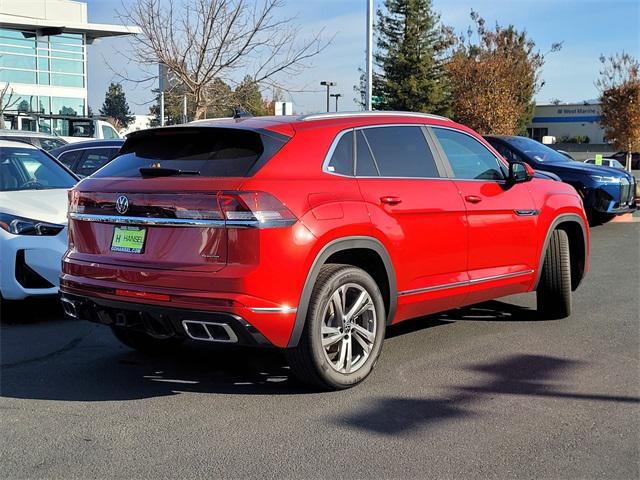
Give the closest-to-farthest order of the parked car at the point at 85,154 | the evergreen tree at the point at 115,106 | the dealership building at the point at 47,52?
1. the parked car at the point at 85,154
2. the dealership building at the point at 47,52
3. the evergreen tree at the point at 115,106

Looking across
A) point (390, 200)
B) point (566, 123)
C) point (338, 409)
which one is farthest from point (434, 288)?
point (566, 123)

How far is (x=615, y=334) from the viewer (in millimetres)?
6195

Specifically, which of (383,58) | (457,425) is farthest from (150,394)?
(383,58)

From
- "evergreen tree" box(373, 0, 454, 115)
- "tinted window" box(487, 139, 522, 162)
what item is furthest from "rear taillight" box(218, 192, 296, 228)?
"evergreen tree" box(373, 0, 454, 115)

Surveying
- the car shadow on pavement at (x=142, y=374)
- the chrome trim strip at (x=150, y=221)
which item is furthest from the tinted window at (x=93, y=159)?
the chrome trim strip at (x=150, y=221)

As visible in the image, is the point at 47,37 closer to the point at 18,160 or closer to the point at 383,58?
the point at 383,58

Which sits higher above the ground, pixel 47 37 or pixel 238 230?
pixel 47 37

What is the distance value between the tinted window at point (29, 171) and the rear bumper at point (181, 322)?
3.40 metres

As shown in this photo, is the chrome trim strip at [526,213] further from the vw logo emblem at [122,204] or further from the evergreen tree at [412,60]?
the evergreen tree at [412,60]

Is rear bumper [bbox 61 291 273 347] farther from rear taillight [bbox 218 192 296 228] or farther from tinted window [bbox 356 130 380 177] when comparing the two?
tinted window [bbox 356 130 380 177]

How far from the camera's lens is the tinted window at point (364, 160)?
16.1 ft

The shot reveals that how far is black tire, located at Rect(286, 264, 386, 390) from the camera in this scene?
4.42m

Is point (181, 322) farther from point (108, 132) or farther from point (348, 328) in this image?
point (108, 132)

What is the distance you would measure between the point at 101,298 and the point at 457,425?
2.30 m
